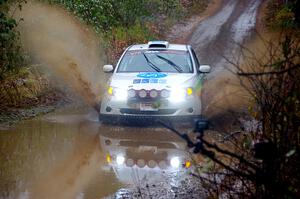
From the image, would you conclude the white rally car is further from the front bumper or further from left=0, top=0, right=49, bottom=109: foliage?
left=0, top=0, right=49, bottom=109: foliage

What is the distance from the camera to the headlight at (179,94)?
11734 mm

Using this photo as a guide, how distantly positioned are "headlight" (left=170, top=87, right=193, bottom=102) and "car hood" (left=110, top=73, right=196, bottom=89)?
5.1 inches

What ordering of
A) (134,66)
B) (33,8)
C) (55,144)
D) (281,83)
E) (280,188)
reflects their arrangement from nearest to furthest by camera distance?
(280,188) → (281,83) → (55,144) → (134,66) → (33,8)

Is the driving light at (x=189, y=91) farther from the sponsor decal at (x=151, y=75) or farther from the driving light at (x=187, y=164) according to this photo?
the driving light at (x=187, y=164)

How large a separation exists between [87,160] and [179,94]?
3.25 meters

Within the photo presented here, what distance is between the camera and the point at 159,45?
45.6 ft

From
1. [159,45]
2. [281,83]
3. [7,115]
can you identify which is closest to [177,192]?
[281,83]

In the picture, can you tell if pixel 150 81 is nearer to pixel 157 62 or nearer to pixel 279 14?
pixel 157 62

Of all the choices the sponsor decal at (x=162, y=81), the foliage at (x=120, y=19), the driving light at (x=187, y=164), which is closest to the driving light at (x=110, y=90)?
the sponsor decal at (x=162, y=81)

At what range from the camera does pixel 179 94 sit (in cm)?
Answer: 1177

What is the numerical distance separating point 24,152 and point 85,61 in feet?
32.1

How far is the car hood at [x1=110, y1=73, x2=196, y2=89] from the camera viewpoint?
1185 centimetres

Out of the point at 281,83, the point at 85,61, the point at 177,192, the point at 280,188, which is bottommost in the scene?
the point at 177,192

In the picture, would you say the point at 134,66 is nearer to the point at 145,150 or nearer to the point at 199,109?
the point at 199,109
